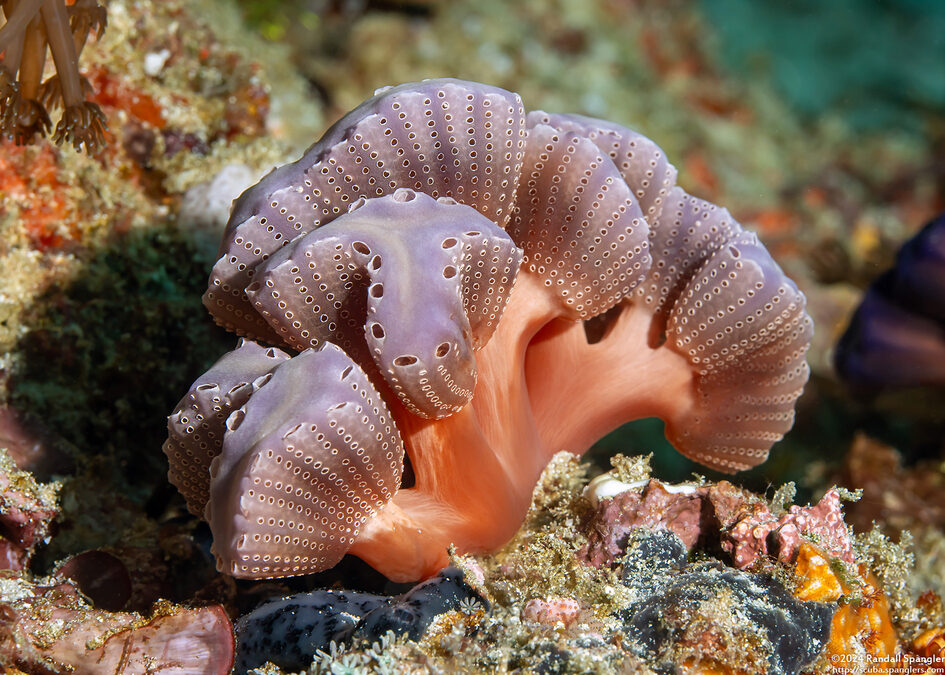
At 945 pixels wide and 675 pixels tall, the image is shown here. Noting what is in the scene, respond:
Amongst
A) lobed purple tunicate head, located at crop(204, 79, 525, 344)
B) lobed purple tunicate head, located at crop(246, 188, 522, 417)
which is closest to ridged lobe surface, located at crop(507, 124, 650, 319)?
lobed purple tunicate head, located at crop(204, 79, 525, 344)

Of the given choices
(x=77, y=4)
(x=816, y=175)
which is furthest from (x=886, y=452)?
(x=816, y=175)

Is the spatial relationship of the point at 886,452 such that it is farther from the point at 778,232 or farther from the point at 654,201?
the point at 778,232

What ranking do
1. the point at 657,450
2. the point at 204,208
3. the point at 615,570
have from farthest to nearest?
1. the point at 657,450
2. the point at 204,208
3. the point at 615,570

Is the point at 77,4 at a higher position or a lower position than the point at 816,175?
higher

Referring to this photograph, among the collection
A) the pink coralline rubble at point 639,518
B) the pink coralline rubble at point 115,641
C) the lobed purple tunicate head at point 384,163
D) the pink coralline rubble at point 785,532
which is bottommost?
the pink coralline rubble at point 785,532

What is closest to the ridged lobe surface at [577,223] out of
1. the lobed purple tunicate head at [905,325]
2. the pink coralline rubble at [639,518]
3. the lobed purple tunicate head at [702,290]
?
the lobed purple tunicate head at [702,290]

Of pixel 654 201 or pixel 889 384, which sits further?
pixel 889 384

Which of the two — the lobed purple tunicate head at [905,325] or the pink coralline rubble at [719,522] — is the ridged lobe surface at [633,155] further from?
the lobed purple tunicate head at [905,325]

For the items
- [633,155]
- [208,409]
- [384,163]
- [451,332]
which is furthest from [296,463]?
[633,155]
